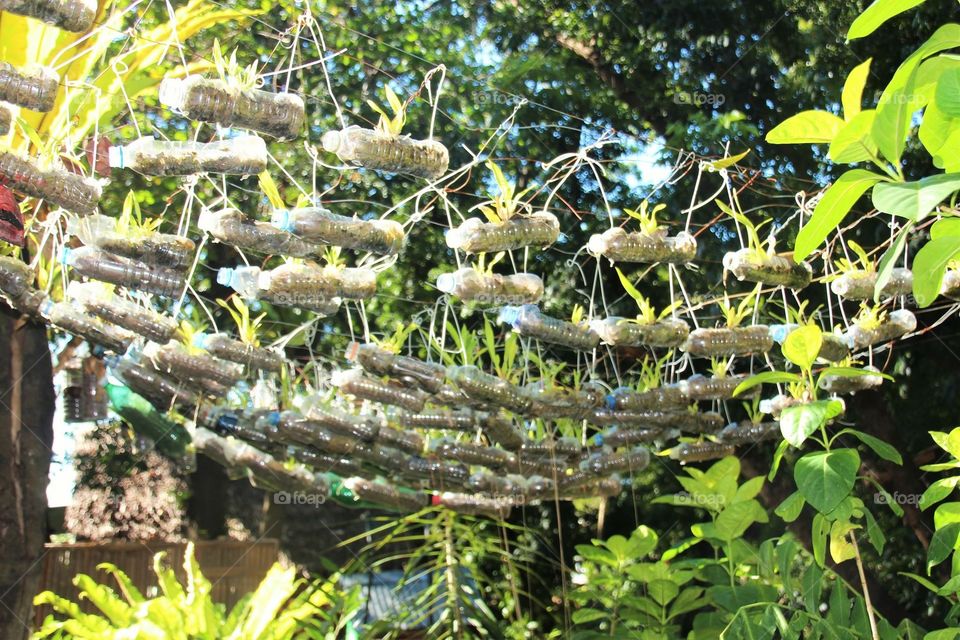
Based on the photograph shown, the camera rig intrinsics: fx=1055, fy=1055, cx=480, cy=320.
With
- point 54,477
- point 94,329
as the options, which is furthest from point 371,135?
point 54,477

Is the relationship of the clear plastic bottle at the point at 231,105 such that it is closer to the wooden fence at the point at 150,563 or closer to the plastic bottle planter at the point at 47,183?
the plastic bottle planter at the point at 47,183

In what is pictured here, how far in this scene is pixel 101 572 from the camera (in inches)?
209

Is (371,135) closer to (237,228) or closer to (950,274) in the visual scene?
(237,228)

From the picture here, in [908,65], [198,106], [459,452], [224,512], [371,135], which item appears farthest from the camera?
[224,512]

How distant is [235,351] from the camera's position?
273 centimetres

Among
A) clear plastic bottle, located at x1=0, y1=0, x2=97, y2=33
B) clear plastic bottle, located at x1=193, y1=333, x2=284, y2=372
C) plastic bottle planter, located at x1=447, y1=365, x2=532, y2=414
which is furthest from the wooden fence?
clear plastic bottle, located at x1=0, y1=0, x2=97, y2=33

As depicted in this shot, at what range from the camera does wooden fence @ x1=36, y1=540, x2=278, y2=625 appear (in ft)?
16.7

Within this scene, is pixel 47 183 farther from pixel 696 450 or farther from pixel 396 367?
pixel 696 450

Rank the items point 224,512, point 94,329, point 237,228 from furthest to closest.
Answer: point 224,512 < point 94,329 < point 237,228

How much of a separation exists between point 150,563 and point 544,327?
11.6 feet

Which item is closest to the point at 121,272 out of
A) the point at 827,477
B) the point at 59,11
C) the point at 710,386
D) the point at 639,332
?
the point at 59,11

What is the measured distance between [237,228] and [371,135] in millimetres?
375

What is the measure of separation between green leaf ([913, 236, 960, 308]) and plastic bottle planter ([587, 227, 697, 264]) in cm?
167

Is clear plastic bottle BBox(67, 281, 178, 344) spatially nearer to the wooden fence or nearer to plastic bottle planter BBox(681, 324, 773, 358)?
plastic bottle planter BBox(681, 324, 773, 358)
